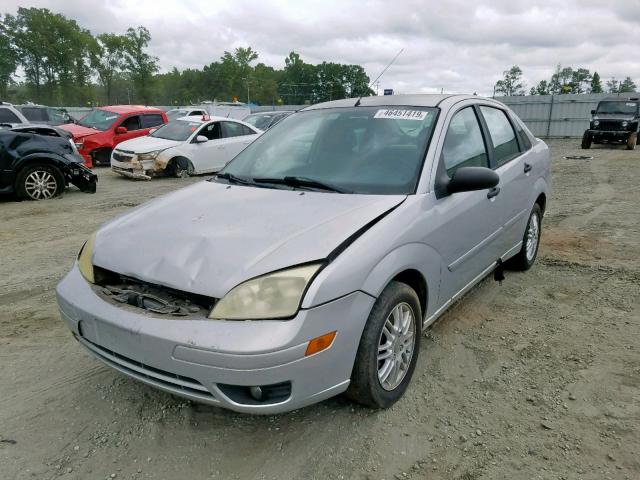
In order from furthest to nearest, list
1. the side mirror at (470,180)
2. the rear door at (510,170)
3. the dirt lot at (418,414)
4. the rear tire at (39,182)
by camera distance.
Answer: the rear tire at (39,182) < the rear door at (510,170) < the side mirror at (470,180) < the dirt lot at (418,414)

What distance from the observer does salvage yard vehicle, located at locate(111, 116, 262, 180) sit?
11229 mm

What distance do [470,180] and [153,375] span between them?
1.98 metres

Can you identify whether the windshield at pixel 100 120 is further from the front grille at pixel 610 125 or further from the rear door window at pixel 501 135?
the front grille at pixel 610 125

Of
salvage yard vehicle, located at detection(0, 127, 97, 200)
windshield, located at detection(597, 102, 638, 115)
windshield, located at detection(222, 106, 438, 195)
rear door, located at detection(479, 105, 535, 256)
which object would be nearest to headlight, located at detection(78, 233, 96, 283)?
windshield, located at detection(222, 106, 438, 195)

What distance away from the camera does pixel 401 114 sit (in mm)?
3314

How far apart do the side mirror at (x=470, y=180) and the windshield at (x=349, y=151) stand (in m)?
0.22

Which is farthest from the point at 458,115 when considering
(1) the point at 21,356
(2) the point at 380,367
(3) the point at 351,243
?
(1) the point at 21,356

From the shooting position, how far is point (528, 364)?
3.11 meters

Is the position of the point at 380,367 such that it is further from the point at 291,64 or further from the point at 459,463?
the point at 291,64

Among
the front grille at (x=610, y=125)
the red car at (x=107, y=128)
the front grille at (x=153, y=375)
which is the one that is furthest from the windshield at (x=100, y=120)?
the front grille at (x=610, y=125)

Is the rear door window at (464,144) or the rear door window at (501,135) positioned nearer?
the rear door window at (464,144)

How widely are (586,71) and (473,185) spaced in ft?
275

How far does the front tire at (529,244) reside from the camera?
15.0 ft

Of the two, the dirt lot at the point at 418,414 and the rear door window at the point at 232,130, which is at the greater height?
the rear door window at the point at 232,130
